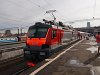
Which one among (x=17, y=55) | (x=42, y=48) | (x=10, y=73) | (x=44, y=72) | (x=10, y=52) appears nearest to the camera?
(x=44, y=72)

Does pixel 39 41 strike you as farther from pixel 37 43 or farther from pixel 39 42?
pixel 37 43

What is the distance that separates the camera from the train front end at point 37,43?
57.4 feet

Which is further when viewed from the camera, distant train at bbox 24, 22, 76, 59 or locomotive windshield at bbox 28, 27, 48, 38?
locomotive windshield at bbox 28, 27, 48, 38

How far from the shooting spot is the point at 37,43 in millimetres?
17719

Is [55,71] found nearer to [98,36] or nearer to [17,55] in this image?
[98,36]

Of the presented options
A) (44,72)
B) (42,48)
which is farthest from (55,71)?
(42,48)

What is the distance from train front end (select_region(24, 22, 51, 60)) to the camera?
57.4ft

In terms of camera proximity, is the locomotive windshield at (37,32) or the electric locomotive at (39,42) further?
the locomotive windshield at (37,32)

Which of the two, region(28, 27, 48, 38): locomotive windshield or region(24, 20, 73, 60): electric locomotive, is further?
region(28, 27, 48, 38): locomotive windshield

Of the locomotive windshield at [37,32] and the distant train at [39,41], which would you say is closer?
the distant train at [39,41]

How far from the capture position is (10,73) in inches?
527

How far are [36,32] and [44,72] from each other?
715 cm

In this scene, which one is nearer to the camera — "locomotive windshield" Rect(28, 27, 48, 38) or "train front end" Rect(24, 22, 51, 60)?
"train front end" Rect(24, 22, 51, 60)

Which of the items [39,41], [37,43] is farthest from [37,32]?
[37,43]
